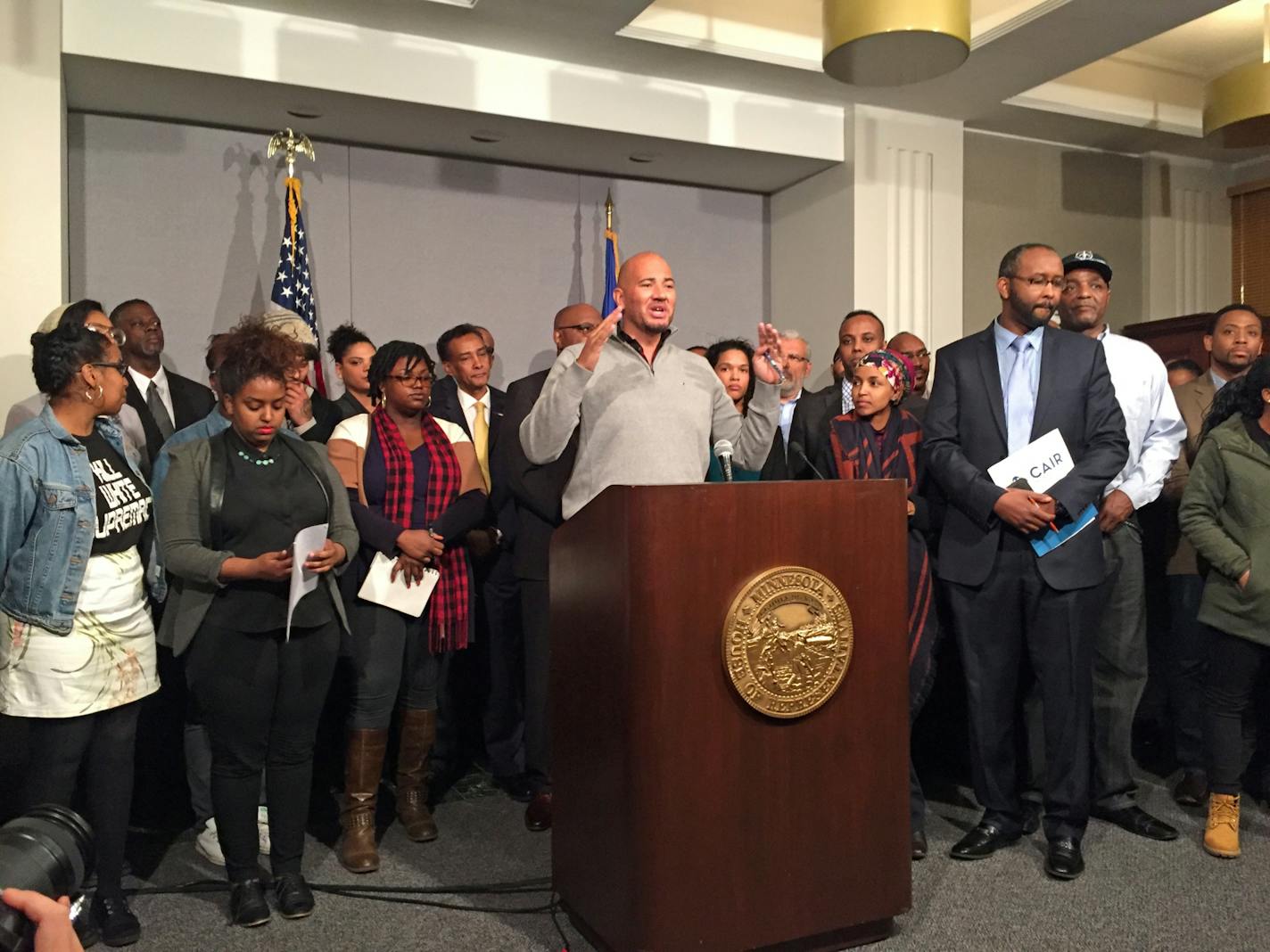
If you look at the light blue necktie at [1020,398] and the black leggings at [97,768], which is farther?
the light blue necktie at [1020,398]

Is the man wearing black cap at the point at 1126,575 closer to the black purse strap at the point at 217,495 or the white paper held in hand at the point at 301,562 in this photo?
the white paper held in hand at the point at 301,562

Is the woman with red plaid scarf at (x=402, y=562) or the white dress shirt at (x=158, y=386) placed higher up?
the white dress shirt at (x=158, y=386)

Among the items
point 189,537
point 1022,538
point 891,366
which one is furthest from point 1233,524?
point 189,537

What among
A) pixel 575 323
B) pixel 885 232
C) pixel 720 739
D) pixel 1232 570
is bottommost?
pixel 720 739

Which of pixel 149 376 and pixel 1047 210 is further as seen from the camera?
pixel 1047 210

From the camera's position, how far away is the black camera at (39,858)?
90cm

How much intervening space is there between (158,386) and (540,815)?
90.3 inches

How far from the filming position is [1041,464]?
2.91 metres

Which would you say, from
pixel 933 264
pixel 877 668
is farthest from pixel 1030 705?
pixel 933 264

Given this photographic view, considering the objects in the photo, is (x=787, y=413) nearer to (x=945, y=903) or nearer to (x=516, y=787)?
(x=516, y=787)

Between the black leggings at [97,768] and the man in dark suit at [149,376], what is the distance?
1710mm

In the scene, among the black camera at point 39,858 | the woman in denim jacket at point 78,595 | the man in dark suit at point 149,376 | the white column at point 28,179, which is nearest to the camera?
the black camera at point 39,858

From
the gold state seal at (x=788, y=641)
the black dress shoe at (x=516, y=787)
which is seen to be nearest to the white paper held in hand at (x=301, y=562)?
the gold state seal at (x=788, y=641)

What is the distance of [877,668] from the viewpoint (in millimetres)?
2312
